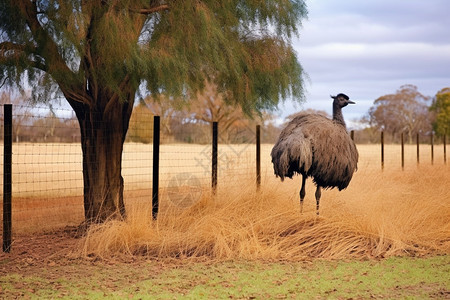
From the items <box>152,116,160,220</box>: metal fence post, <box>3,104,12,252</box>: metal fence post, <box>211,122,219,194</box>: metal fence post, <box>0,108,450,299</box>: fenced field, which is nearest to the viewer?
<box>0,108,450,299</box>: fenced field

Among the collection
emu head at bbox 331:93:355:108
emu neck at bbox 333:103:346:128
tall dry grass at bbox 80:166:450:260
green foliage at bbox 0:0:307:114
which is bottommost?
tall dry grass at bbox 80:166:450:260

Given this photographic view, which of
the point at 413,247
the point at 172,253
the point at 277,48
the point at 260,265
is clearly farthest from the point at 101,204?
the point at 413,247

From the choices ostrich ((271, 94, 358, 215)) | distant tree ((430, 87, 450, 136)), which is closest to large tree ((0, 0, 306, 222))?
ostrich ((271, 94, 358, 215))

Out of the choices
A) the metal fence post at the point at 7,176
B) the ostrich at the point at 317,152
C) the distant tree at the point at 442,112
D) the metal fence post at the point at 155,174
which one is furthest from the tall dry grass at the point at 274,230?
the distant tree at the point at 442,112

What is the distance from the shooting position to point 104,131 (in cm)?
887

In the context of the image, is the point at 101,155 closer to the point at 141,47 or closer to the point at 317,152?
the point at 141,47

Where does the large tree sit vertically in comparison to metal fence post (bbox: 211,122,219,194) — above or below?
above

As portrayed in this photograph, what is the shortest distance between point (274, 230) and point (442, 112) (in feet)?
160

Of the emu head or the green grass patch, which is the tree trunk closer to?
the green grass patch

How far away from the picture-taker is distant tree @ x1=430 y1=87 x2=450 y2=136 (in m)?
51.0

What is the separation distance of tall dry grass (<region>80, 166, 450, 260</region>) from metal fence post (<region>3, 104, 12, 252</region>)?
981mm

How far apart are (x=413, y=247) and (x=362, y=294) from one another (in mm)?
2315

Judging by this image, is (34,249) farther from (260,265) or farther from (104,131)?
(260,265)

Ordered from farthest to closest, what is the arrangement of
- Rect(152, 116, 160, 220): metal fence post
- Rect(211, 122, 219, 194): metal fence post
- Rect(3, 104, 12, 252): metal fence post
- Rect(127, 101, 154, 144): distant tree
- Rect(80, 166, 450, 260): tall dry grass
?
Rect(127, 101, 154, 144): distant tree < Rect(211, 122, 219, 194): metal fence post < Rect(152, 116, 160, 220): metal fence post < Rect(3, 104, 12, 252): metal fence post < Rect(80, 166, 450, 260): tall dry grass
